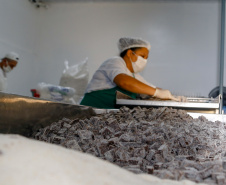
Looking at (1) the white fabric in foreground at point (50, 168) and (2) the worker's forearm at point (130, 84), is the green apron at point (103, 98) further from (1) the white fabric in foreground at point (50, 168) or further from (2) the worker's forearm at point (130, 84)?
(1) the white fabric in foreground at point (50, 168)

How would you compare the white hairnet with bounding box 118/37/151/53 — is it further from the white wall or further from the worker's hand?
the white wall

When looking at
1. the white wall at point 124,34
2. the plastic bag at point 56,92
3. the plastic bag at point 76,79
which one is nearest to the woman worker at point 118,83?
the plastic bag at point 56,92

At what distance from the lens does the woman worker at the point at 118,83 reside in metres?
2.60

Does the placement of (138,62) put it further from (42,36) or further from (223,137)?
(42,36)

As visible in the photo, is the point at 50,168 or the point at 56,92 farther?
the point at 56,92

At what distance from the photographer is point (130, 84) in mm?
2564

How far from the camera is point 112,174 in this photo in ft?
2.08

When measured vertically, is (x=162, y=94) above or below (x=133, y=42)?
below

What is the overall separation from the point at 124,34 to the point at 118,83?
3.12 m

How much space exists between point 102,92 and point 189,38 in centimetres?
319

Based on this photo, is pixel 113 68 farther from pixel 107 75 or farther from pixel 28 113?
pixel 28 113

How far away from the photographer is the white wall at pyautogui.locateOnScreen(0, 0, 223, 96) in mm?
5219

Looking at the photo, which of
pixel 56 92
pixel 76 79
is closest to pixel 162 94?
pixel 56 92

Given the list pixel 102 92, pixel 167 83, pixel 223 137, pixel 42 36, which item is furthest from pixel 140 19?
pixel 223 137
